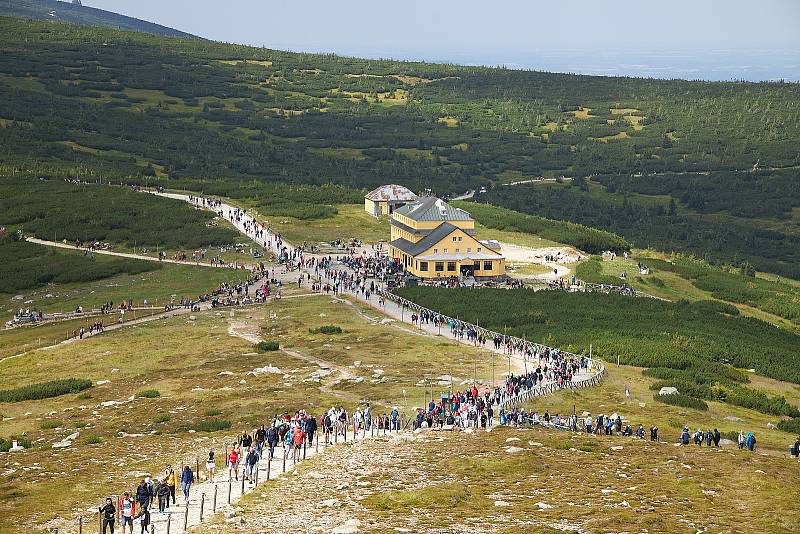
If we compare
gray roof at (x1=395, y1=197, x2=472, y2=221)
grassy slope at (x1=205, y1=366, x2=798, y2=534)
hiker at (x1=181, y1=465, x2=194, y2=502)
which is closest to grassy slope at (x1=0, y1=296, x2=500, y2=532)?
hiker at (x1=181, y1=465, x2=194, y2=502)

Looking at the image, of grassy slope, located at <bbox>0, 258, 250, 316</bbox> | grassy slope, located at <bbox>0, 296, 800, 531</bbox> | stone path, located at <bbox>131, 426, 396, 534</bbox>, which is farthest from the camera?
grassy slope, located at <bbox>0, 258, 250, 316</bbox>

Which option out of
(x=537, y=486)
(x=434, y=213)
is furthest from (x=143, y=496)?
(x=434, y=213)

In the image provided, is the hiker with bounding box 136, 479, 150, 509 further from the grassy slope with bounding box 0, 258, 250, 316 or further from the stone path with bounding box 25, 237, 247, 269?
the stone path with bounding box 25, 237, 247, 269

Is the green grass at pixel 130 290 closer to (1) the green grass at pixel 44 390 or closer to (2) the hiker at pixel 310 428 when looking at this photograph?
(1) the green grass at pixel 44 390

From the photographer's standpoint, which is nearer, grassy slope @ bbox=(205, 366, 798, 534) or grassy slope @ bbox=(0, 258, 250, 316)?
grassy slope @ bbox=(205, 366, 798, 534)

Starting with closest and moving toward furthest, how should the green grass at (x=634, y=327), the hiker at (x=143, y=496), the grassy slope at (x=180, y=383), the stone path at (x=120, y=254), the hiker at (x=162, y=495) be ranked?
the hiker at (x=143, y=496) → the hiker at (x=162, y=495) → the grassy slope at (x=180, y=383) → the green grass at (x=634, y=327) → the stone path at (x=120, y=254)

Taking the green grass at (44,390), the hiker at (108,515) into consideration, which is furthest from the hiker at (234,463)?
the green grass at (44,390)

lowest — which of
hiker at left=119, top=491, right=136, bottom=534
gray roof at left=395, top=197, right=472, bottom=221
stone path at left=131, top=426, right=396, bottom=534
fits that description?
stone path at left=131, top=426, right=396, bottom=534

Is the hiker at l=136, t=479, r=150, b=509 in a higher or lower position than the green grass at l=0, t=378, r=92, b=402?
higher

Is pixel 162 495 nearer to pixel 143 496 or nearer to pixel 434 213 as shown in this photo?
pixel 143 496

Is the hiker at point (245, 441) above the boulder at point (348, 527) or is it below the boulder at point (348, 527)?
above

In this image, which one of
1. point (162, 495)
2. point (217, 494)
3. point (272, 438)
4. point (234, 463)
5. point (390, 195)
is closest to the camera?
point (162, 495)

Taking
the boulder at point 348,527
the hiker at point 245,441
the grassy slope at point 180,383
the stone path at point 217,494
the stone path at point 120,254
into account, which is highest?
the hiker at point 245,441

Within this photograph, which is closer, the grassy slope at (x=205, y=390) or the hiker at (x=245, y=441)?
the hiker at (x=245, y=441)
